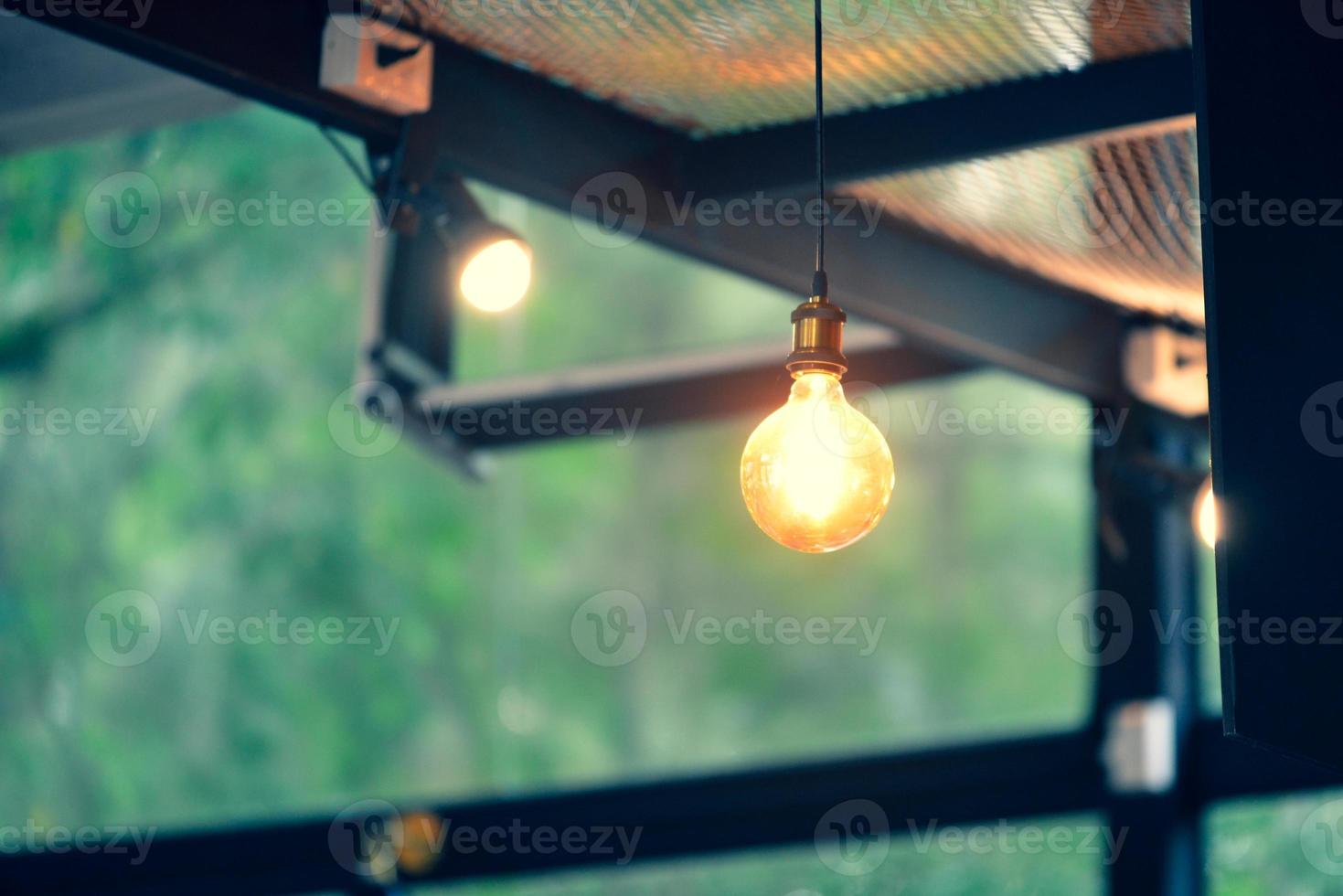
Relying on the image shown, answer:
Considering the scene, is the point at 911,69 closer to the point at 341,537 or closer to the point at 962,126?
the point at 962,126

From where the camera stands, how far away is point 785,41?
2.91m

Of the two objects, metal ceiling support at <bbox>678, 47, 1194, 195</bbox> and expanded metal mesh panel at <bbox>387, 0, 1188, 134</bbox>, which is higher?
expanded metal mesh panel at <bbox>387, 0, 1188, 134</bbox>

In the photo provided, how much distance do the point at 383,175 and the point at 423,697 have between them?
4.17m

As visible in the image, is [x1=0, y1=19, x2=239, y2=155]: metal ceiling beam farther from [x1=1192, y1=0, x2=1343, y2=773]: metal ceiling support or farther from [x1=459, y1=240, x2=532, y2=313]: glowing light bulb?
[x1=1192, y1=0, x2=1343, y2=773]: metal ceiling support

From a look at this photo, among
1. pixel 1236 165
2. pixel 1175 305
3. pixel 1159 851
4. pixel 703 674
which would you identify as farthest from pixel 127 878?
pixel 1236 165

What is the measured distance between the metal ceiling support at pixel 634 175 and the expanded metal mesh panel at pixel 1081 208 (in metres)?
0.08

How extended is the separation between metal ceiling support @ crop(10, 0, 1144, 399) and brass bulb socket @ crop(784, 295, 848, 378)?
929 millimetres

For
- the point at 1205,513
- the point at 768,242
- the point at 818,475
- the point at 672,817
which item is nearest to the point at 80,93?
the point at 768,242

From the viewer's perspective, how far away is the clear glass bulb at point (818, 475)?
2264 millimetres

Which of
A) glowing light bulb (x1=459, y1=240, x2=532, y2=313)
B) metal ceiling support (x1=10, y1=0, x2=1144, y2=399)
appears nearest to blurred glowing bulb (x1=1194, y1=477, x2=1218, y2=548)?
metal ceiling support (x1=10, y1=0, x2=1144, y2=399)

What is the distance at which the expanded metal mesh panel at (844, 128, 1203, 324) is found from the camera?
3.26 m

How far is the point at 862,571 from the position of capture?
19.9ft

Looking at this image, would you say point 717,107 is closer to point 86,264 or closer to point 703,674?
point 703,674

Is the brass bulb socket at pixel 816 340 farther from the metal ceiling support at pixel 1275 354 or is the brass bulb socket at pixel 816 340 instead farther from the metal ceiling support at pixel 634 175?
the metal ceiling support at pixel 634 175
